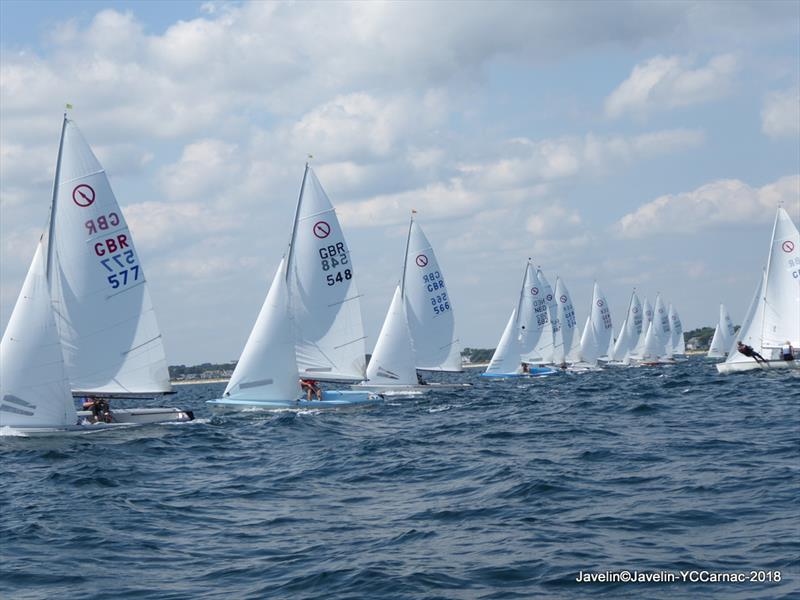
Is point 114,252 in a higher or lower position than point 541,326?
higher

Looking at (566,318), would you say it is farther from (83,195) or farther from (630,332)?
(83,195)

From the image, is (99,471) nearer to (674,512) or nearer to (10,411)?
(10,411)

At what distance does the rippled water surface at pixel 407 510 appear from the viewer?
9.14m

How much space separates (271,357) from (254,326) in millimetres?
1157

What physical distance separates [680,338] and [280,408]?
284 ft

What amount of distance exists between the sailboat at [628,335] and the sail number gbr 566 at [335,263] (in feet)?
198

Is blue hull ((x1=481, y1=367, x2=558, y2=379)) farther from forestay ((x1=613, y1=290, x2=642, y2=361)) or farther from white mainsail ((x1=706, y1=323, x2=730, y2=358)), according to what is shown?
white mainsail ((x1=706, y1=323, x2=730, y2=358))

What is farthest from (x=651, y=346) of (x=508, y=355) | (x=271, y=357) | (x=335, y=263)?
(x=271, y=357)

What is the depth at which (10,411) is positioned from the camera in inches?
832

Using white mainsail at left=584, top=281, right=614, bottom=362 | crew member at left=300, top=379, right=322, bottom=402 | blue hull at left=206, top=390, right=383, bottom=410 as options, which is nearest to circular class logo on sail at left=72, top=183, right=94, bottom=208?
blue hull at left=206, top=390, right=383, bottom=410

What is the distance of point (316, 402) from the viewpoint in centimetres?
3062

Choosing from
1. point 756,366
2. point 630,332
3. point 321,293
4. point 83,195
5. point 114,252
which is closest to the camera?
point 83,195

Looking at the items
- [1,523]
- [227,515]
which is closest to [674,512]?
[227,515]

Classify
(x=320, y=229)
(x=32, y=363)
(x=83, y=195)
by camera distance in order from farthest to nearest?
1. (x=320, y=229)
2. (x=83, y=195)
3. (x=32, y=363)
